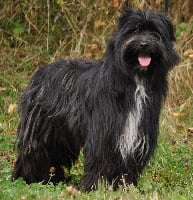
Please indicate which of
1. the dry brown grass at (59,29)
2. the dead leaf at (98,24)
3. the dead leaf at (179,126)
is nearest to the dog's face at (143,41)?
the dead leaf at (179,126)

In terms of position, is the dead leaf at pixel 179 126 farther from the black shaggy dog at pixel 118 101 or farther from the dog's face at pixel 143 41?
the dog's face at pixel 143 41

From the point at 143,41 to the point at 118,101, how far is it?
2.19 ft

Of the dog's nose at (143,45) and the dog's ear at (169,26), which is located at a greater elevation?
the dog's ear at (169,26)

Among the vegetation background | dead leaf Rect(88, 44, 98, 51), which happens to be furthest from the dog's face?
dead leaf Rect(88, 44, 98, 51)

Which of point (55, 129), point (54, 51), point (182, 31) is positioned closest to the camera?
point (55, 129)

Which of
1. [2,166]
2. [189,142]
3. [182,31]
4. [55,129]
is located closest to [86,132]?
[55,129]

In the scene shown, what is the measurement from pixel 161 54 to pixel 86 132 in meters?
1.12

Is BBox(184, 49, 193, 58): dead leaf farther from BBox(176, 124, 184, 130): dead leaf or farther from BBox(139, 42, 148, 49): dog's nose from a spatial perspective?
BBox(139, 42, 148, 49): dog's nose

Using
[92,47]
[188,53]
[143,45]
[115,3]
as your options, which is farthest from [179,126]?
[143,45]

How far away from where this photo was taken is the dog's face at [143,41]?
678 cm

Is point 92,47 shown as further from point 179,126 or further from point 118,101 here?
point 118,101

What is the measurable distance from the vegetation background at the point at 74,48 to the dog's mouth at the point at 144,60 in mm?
1971

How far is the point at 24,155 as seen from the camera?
25.6ft

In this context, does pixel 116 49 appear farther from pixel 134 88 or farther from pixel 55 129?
pixel 55 129
